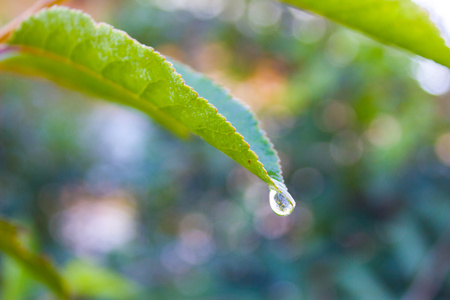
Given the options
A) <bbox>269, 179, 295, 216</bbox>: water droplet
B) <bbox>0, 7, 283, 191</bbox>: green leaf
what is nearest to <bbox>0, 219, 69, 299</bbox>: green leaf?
<bbox>0, 7, 283, 191</bbox>: green leaf

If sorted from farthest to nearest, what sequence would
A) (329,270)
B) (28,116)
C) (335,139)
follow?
(28,116)
(335,139)
(329,270)

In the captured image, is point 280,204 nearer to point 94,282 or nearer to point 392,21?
point 392,21

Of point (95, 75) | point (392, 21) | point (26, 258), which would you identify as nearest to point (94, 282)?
point (26, 258)

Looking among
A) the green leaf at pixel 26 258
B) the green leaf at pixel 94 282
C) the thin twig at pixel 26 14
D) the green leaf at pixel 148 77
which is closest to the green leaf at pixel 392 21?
the green leaf at pixel 148 77

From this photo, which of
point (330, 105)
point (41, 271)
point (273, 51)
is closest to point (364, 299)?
point (330, 105)

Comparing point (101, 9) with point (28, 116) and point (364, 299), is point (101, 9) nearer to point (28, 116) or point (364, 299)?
point (28, 116)
